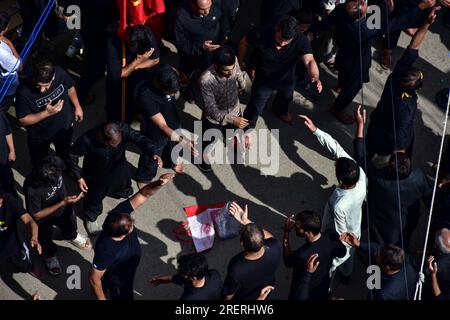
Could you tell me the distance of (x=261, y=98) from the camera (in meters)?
8.05

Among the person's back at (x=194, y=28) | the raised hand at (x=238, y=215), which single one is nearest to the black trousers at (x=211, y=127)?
the person's back at (x=194, y=28)

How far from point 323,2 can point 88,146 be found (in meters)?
3.31

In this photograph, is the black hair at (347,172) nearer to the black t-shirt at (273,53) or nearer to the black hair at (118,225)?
the black t-shirt at (273,53)

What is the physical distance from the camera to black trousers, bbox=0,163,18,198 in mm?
7321

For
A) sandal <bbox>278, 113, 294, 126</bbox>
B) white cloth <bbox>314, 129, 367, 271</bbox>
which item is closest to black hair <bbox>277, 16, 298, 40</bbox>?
sandal <bbox>278, 113, 294, 126</bbox>

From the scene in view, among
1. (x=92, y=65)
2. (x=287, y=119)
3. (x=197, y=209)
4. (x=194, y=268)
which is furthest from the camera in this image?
(x=287, y=119)

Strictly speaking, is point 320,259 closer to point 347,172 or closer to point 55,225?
point 347,172

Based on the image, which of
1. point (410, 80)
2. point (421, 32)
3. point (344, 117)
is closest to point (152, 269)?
point (344, 117)

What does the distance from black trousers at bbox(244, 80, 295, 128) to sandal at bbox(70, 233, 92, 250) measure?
6.91 feet

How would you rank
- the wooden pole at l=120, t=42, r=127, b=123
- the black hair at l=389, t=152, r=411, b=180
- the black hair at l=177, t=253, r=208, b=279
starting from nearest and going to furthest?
the black hair at l=177, t=253, r=208, b=279, the black hair at l=389, t=152, r=411, b=180, the wooden pole at l=120, t=42, r=127, b=123

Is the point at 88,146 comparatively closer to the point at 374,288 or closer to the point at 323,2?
the point at 374,288

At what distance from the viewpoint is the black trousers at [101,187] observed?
725 centimetres

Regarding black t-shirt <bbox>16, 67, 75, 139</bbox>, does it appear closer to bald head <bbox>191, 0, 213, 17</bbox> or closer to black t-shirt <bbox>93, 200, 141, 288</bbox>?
black t-shirt <bbox>93, 200, 141, 288</bbox>

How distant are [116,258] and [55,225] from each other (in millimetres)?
1165
